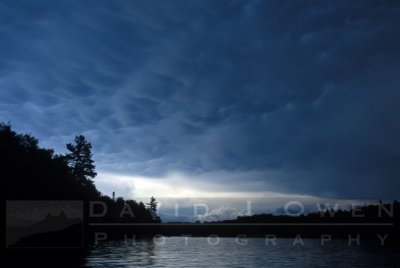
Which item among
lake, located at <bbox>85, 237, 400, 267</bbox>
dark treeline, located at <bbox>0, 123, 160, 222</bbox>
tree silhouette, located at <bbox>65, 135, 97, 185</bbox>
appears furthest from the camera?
tree silhouette, located at <bbox>65, 135, 97, 185</bbox>

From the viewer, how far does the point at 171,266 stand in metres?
35.8

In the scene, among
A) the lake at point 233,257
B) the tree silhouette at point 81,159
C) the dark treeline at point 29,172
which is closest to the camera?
the lake at point 233,257

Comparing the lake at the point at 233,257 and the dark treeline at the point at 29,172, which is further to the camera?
the dark treeline at the point at 29,172

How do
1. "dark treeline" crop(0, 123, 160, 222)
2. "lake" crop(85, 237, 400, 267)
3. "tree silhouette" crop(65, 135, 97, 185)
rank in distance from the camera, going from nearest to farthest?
"lake" crop(85, 237, 400, 267), "dark treeline" crop(0, 123, 160, 222), "tree silhouette" crop(65, 135, 97, 185)

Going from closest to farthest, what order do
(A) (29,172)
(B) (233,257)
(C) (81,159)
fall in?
(B) (233,257) → (A) (29,172) → (C) (81,159)

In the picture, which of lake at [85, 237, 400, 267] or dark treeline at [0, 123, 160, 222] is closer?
lake at [85, 237, 400, 267]

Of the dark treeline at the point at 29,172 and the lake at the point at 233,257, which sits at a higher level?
the dark treeline at the point at 29,172

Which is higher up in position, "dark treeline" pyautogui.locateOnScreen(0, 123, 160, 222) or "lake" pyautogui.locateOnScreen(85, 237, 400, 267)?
"dark treeline" pyautogui.locateOnScreen(0, 123, 160, 222)

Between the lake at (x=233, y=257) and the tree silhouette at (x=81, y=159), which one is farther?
the tree silhouette at (x=81, y=159)

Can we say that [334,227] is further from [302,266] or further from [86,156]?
[302,266]

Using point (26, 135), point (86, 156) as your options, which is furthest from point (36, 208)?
point (86, 156)

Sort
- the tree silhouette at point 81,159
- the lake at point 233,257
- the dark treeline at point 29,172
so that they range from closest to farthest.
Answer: the lake at point 233,257, the dark treeline at point 29,172, the tree silhouette at point 81,159

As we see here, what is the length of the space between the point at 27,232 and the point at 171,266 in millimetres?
28277

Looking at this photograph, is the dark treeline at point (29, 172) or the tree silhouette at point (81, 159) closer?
the dark treeline at point (29, 172)
